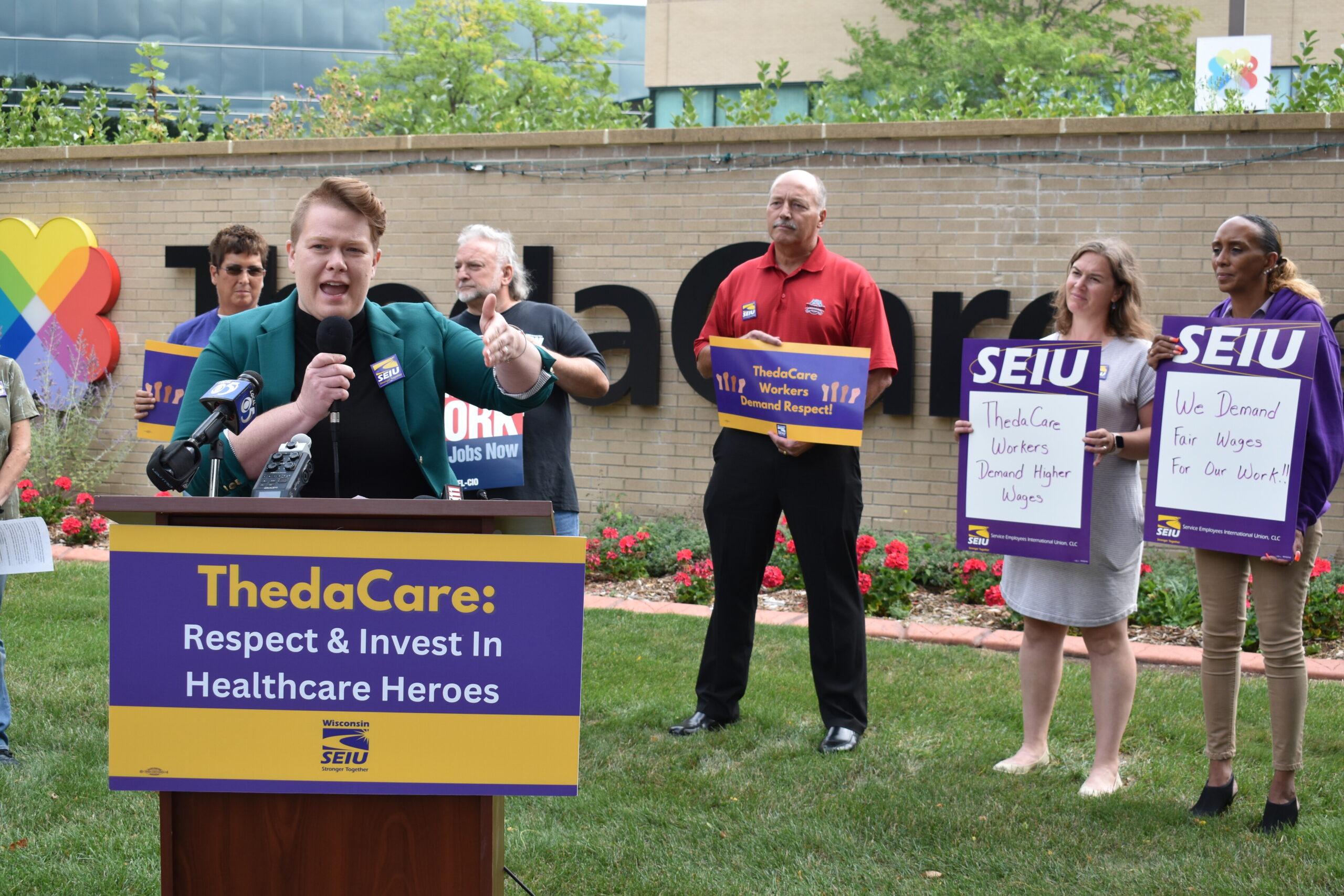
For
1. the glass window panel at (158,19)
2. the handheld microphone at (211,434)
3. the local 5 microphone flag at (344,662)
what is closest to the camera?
the local 5 microphone flag at (344,662)

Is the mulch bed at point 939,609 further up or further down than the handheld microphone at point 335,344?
further down

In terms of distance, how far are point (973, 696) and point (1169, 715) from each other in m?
0.88

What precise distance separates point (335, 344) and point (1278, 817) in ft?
11.5

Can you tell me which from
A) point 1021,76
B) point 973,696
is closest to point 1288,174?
point 1021,76

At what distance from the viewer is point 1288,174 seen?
8.17 meters

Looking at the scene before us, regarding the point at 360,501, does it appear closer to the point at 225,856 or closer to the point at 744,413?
the point at 225,856

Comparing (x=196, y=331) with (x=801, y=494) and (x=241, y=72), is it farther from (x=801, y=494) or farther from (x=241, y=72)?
(x=241, y=72)

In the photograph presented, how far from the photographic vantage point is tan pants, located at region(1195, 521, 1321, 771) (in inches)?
161

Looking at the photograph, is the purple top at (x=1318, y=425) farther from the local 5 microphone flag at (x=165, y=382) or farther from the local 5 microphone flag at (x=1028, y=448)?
the local 5 microphone flag at (x=165, y=382)

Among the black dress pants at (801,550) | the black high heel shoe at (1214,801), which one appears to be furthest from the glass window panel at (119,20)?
the black high heel shoe at (1214,801)

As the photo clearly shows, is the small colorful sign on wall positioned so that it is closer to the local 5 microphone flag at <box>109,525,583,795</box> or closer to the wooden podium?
the local 5 microphone flag at <box>109,525,583,795</box>

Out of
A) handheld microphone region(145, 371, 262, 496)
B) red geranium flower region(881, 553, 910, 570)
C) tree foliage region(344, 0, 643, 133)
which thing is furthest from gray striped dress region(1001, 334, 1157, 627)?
tree foliage region(344, 0, 643, 133)

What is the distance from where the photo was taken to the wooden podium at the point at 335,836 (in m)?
2.30

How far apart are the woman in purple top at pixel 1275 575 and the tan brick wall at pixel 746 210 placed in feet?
15.0
